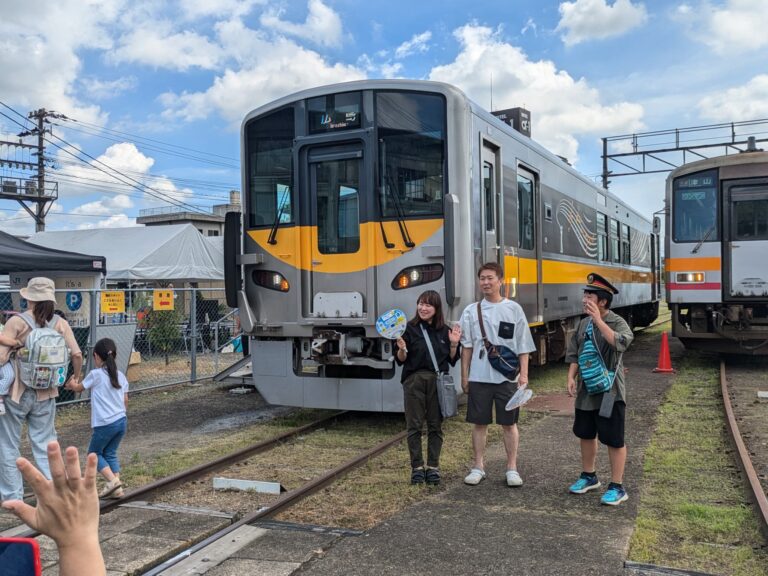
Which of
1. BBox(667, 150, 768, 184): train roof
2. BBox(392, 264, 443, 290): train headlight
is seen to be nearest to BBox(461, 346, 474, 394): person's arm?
BBox(392, 264, 443, 290): train headlight

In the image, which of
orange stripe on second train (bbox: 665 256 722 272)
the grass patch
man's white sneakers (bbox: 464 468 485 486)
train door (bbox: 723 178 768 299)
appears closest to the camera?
the grass patch

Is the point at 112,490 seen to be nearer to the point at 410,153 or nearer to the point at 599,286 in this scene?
the point at 599,286

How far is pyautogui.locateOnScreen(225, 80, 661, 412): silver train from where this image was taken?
733 centimetres

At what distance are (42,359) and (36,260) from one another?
7.88 m

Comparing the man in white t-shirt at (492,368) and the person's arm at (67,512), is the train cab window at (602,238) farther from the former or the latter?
the person's arm at (67,512)

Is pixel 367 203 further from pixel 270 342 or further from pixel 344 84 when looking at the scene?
pixel 270 342

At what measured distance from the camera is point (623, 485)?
5.73m

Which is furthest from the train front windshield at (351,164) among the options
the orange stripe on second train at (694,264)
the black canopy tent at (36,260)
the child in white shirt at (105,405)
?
the orange stripe on second train at (694,264)

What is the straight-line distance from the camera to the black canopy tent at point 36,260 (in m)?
12.2

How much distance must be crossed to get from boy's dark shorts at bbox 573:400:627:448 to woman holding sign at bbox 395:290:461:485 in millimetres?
1126

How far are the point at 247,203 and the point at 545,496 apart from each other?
15.6 ft

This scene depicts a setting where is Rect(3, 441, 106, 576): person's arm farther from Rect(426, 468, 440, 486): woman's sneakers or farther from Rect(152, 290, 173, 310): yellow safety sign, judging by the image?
Rect(152, 290, 173, 310): yellow safety sign

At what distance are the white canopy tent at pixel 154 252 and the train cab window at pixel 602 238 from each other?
33.8 feet

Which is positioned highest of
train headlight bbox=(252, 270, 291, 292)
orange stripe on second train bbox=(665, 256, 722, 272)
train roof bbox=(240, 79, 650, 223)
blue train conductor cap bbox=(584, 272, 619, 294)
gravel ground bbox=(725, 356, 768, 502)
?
train roof bbox=(240, 79, 650, 223)
